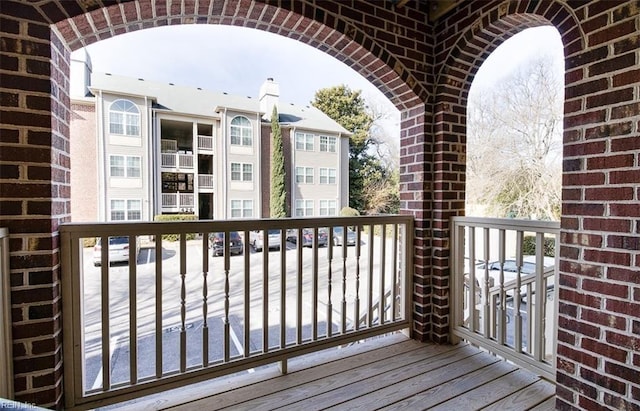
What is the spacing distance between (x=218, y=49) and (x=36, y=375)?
35.7ft

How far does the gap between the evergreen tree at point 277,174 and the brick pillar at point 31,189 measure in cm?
972

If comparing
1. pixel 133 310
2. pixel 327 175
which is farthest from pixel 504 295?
pixel 327 175

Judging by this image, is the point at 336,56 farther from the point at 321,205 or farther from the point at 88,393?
the point at 321,205

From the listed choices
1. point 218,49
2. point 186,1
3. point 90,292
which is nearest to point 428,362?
point 186,1

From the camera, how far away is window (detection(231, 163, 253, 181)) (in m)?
11.5

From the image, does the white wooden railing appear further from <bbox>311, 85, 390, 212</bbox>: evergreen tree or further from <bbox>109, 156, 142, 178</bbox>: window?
<bbox>109, 156, 142, 178</bbox>: window

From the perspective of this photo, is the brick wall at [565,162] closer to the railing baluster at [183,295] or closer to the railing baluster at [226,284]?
the railing baluster at [183,295]

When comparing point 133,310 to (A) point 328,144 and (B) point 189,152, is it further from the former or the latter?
(A) point 328,144

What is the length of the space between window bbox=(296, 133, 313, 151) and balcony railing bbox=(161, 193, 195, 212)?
444cm

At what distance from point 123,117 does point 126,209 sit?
300 centimetres

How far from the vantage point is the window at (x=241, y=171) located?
37.6 feet

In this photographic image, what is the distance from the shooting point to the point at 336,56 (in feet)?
6.75

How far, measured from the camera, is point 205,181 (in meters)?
11.3

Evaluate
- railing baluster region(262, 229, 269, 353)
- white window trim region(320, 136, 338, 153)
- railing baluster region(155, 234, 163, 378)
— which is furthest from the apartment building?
railing baluster region(262, 229, 269, 353)
